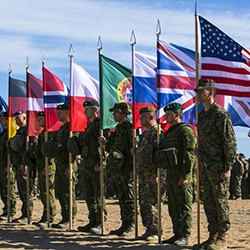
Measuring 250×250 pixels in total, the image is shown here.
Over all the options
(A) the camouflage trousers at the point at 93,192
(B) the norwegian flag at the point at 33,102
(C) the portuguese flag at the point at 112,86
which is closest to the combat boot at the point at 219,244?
(A) the camouflage trousers at the point at 93,192

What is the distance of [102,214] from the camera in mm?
9633

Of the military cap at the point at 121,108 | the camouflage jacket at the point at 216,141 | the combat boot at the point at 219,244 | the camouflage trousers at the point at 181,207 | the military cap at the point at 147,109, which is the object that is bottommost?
the combat boot at the point at 219,244

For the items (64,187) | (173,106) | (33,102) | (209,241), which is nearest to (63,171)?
(64,187)

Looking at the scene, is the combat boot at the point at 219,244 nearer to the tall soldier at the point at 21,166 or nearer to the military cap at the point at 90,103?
the military cap at the point at 90,103

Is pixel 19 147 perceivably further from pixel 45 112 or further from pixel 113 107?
pixel 113 107

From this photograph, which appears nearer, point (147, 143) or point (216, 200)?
point (216, 200)

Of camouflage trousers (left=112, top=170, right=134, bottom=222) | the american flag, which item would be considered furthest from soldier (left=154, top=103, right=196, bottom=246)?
camouflage trousers (left=112, top=170, right=134, bottom=222)

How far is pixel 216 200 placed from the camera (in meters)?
7.40

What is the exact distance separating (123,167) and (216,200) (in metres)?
2.40

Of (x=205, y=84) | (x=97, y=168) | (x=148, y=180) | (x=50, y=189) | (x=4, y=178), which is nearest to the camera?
(x=205, y=84)

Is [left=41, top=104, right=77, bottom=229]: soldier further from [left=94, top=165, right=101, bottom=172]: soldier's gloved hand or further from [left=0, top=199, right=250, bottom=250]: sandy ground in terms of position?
[left=94, top=165, right=101, bottom=172]: soldier's gloved hand

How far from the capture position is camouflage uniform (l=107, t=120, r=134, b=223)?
30.8 feet

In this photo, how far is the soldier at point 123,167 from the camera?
9.34m

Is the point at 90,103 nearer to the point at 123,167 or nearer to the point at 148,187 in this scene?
the point at 123,167
